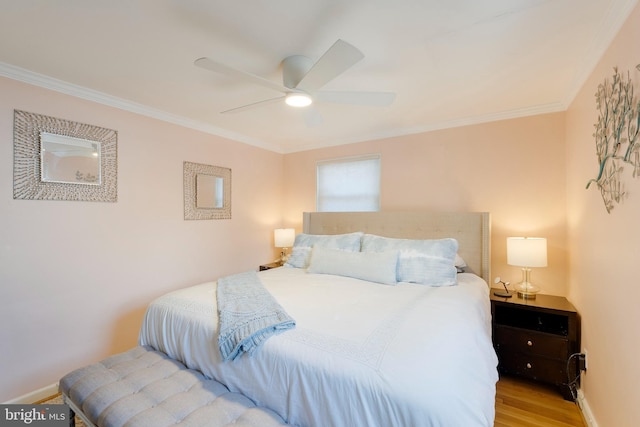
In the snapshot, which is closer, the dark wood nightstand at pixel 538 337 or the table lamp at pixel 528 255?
the dark wood nightstand at pixel 538 337

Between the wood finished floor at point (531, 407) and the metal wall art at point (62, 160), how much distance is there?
→ 11.3 ft

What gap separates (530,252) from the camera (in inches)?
89.2

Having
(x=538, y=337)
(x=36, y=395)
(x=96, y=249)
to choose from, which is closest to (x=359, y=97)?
(x=538, y=337)

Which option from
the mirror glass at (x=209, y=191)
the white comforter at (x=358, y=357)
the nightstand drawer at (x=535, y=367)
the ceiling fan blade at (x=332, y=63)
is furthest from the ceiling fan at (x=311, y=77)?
the nightstand drawer at (x=535, y=367)

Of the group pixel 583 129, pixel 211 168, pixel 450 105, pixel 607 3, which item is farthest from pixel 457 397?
pixel 211 168

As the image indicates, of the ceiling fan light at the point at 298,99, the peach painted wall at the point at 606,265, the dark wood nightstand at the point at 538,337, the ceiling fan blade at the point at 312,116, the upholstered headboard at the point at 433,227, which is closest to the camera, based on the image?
the peach painted wall at the point at 606,265

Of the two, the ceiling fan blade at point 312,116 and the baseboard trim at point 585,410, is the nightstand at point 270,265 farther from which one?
the baseboard trim at point 585,410

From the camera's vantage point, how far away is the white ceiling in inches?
54.5

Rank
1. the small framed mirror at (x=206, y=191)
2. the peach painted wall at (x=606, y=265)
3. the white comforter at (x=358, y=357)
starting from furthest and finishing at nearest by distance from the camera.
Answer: the small framed mirror at (x=206, y=191) < the peach painted wall at (x=606, y=265) < the white comforter at (x=358, y=357)

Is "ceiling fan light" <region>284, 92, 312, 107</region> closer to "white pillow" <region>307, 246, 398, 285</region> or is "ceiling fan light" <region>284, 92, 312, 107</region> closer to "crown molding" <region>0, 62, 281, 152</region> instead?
"white pillow" <region>307, 246, 398, 285</region>

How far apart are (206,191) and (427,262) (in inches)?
95.0

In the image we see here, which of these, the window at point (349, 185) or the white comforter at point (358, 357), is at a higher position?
the window at point (349, 185)

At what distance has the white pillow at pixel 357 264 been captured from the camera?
7.51 ft

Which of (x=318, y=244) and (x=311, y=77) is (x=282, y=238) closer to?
(x=318, y=244)
